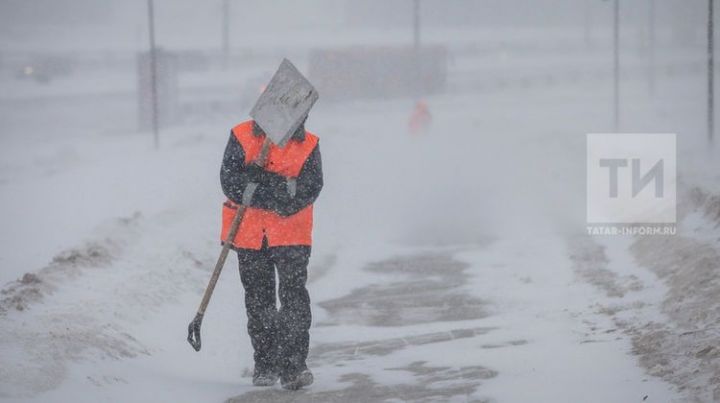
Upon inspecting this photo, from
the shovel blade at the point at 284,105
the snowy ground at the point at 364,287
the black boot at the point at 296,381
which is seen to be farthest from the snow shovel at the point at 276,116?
the snowy ground at the point at 364,287

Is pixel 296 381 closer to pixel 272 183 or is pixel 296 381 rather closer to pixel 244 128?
pixel 272 183

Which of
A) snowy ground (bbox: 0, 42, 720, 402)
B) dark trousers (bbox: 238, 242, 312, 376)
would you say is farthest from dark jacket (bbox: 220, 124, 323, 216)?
snowy ground (bbox: 0, 42, 720, 402)

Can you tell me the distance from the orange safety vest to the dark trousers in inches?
2.4

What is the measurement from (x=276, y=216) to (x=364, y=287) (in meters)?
4.73

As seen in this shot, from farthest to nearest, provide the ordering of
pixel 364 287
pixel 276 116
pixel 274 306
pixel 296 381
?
pixel 364 287 < pixel 274 306 < pixel 296 381 < pixel 276 116

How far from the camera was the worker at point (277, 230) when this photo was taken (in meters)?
6.95

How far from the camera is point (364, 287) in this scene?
11594 millimetres

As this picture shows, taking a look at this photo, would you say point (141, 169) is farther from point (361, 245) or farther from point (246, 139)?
point (246, 139)

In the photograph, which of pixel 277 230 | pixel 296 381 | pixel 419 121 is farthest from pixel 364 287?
→ pixel 419 121

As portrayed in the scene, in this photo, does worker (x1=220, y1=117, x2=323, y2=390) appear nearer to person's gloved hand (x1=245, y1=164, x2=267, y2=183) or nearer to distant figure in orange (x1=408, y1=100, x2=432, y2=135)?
person's gloved hand (x1=245, y1=164, x2=267, y2=183)

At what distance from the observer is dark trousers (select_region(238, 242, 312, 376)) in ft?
23.1

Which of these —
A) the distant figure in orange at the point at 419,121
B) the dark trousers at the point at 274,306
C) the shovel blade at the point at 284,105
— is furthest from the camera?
the distant figure in orange at the point at 419,121

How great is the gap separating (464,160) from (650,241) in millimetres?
14101

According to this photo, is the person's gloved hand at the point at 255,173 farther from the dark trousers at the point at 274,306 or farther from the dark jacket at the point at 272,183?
the dark trousers at the point at 274,306
